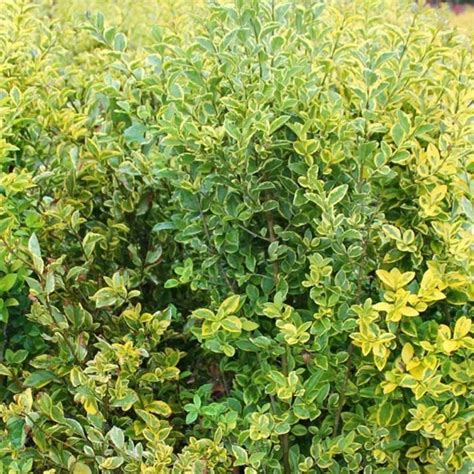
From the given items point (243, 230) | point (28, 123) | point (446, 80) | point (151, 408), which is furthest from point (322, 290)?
point (28, 123)

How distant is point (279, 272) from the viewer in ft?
6.97

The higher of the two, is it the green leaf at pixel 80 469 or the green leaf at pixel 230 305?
the green leaf at pixel 230 305

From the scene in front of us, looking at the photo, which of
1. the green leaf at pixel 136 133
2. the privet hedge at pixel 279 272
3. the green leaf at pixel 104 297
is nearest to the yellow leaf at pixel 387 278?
the privet hedge at pixel 279 272

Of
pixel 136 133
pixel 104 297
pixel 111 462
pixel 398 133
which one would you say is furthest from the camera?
pixel 136 133

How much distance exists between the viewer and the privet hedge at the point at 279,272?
195cm

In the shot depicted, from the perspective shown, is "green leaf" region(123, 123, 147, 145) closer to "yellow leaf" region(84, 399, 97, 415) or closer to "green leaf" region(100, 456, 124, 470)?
"yellow leaf" region(84, 399, 97, 415)

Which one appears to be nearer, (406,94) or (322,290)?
(322,290)

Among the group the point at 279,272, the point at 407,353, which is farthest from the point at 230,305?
the point at 407,353

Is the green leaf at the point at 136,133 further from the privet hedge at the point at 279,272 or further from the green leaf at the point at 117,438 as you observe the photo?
the green leaf at the point at 117,438

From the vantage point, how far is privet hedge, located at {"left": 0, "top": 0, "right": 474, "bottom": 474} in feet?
6.39

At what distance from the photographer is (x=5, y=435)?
2059 millimetres

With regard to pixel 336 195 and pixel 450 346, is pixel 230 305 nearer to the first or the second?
pixel 336 195

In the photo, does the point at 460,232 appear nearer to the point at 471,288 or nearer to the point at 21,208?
the point at 471,288

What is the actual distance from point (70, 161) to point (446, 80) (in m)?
1.20
